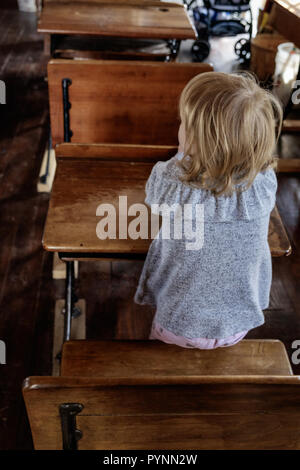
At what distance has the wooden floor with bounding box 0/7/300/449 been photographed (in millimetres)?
1749

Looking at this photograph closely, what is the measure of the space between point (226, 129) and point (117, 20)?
2318 mm

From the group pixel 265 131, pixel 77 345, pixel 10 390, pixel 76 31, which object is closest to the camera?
pixel 265 131

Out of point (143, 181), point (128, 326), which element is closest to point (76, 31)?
point (143, 181)

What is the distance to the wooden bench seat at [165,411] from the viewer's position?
2.42 feet

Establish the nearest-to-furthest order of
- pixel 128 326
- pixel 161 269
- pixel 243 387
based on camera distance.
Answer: pixel 243 387 < pixel 161 269 < pixel 128 326

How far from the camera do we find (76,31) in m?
2.59

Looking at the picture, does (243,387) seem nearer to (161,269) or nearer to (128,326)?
(161,269)

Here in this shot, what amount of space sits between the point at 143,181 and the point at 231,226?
1.79ft

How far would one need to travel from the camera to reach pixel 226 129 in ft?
2.84

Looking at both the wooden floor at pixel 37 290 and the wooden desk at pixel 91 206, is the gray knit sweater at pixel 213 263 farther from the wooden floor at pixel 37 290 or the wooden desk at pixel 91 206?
the wooden floor at pixel 37 290

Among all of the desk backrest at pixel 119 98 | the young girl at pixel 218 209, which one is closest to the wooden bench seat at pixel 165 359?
the young girl at pixel 218 209

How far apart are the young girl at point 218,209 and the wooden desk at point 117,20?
192 centimetres

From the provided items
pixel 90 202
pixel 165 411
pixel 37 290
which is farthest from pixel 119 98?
pixel 165 411

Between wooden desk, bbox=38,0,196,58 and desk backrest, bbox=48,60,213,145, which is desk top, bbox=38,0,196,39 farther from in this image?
desk backrest, bbox=48,60,213,145
